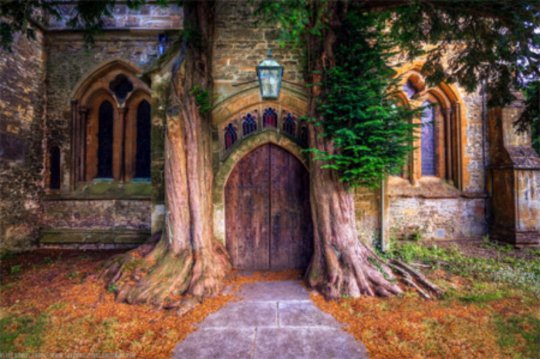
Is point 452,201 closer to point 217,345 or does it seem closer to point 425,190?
point 425,190

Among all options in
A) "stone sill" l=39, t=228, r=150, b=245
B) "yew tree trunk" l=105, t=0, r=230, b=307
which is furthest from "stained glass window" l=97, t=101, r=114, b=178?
"yew tree trunk" l=105, t=0, r=230, b=307

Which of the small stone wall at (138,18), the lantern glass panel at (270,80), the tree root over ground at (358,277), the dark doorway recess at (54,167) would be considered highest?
the small stone wall at (138,18)

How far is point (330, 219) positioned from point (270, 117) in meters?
2.44

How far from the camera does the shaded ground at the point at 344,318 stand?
249cm

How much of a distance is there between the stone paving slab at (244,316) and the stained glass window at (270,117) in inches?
132

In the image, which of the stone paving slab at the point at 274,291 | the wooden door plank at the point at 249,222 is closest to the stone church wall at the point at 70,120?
the wooden door plank at the point at 249,222

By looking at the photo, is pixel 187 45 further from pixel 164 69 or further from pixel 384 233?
pixel 384 233

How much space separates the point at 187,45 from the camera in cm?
429

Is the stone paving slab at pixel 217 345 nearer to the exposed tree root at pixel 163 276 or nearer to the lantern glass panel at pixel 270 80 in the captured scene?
the exposed tree root at pixel 163 276

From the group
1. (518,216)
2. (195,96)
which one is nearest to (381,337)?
(195,96)

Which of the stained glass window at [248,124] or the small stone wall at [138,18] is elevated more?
the small stone wall at [138,18]

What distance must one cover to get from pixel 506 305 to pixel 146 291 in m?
5.11

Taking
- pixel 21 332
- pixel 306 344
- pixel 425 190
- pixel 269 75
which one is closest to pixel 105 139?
pixel 21 332

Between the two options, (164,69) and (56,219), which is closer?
(164,69)
